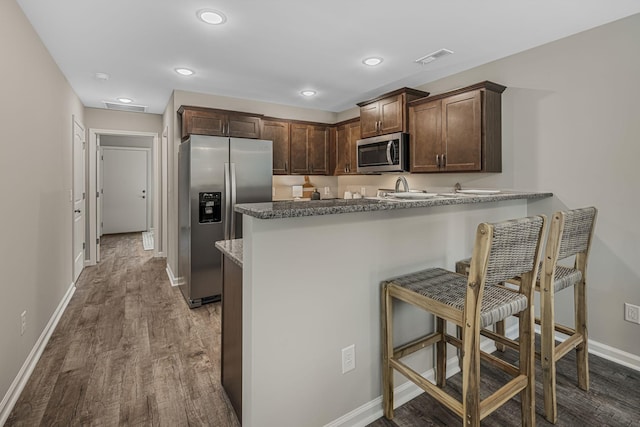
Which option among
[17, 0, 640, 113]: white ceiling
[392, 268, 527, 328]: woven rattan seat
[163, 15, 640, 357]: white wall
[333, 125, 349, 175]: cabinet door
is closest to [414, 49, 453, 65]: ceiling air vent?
[17, 0, 640, 113]: white ceiling

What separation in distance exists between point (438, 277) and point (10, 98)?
8.91 feet

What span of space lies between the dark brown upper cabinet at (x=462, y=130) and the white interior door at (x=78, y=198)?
406 centimetres

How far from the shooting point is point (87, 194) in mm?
4926

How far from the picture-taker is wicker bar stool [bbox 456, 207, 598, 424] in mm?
1740

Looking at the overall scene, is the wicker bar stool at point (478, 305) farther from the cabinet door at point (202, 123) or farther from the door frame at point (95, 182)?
the door frame at point (95, 182)

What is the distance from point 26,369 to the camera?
213cm

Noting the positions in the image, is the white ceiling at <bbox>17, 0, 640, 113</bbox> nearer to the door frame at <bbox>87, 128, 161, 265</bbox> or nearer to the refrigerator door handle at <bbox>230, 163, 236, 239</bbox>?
the refrigerator door handle at <bbox>230, 163, 236, 239</bbox>

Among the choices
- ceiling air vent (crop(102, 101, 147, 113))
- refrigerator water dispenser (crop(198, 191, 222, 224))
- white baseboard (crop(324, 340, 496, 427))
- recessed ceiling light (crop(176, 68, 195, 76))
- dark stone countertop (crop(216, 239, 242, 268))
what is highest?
ceiling air vent (crop(102, 101, 147, 113))

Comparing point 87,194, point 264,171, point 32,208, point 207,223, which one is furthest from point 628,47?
point 87,194

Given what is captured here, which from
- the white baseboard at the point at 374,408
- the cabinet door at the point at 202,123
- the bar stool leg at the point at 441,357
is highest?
the cabinet door at the point at 202,123

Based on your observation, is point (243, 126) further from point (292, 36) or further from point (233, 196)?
point (292, 36)

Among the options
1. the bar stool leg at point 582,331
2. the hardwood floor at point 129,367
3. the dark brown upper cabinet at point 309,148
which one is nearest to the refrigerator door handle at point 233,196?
the hardwood floor at point 129,367

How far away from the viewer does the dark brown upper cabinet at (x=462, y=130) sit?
9.47ft

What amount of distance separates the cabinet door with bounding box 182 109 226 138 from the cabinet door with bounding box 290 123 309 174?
1.13m
